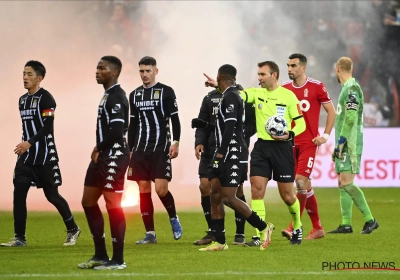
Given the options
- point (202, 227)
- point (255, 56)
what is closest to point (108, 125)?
point (202, 227)

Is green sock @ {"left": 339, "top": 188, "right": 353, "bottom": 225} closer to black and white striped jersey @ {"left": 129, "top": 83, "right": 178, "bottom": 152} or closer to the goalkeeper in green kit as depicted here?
the goalkeeper in green kit

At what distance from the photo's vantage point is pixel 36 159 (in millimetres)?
10406

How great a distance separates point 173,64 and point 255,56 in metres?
2.64

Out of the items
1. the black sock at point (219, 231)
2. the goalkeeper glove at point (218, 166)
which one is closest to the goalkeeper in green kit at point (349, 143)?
the black sock at point (219, 231)

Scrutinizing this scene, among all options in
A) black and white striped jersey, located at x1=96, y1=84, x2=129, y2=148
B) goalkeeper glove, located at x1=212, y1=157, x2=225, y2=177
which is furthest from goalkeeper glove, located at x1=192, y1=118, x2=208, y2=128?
black and white striped jersey, located at x1=96, y1=84, x2=129, y2=148

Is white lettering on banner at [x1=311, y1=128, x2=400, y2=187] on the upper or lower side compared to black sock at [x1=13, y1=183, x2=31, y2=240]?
upper

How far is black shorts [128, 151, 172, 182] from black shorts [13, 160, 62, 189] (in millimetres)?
935

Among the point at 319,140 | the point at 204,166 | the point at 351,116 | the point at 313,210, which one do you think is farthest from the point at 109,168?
the point at 351,116

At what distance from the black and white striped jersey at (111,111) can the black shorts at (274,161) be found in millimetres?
2210

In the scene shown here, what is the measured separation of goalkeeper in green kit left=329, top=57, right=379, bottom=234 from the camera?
11.7 metres

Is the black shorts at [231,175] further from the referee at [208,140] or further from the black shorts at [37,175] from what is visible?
the black shorts at [37,175]

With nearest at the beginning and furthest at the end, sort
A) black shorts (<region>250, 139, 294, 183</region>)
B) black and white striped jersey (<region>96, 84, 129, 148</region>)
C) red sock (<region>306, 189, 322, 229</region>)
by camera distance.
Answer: black and white striped jersey (<region>96, 84, 129, 148</region>)
black shorts (<region>250, 139, 294, 183</region>)
red sock (<region>306, 189, 322, 229</region>)

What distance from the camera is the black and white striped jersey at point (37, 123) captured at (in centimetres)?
1030

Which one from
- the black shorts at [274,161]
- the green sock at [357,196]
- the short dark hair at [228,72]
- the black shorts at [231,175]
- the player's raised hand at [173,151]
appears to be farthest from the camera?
the green sock at [357,196]
